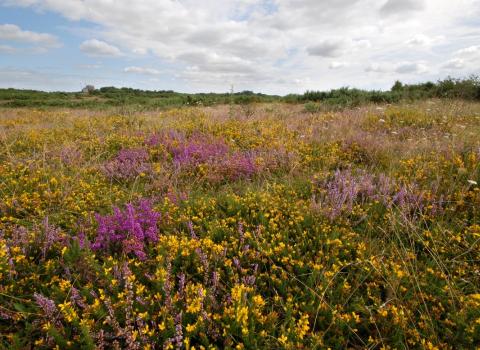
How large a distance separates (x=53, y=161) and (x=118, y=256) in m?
3.49

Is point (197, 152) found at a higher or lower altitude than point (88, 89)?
lower

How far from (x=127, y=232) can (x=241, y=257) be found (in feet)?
3.80

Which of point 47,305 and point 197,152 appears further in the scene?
point 197,152

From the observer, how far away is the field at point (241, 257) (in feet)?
6.27

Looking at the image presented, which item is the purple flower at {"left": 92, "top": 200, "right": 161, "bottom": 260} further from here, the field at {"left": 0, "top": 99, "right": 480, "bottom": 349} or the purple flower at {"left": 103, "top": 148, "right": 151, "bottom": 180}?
the purple flower at {"left": 103, "top": 148, "right": 151, "bottom": 180}

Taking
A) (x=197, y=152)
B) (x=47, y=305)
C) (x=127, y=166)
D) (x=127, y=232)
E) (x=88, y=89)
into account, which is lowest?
(x=47, y=305)

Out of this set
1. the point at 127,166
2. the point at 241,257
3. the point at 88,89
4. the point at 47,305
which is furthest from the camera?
the point at 88,89

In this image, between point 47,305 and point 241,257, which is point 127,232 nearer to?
point 47,305

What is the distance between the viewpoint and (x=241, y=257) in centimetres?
255

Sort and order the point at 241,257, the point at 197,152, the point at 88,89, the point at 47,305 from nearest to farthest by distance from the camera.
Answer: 1. the point at 47,305
2. the point at 241,257
3. the point at 197,152
4. the point at 88,89

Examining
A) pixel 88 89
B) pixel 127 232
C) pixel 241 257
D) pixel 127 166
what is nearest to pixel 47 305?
pixel 127 232

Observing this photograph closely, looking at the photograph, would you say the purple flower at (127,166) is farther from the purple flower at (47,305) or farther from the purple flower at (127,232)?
the purple flower at (47,305)

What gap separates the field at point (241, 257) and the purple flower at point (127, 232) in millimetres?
15

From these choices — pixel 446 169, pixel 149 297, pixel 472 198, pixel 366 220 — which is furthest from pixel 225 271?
pixel 446 169
